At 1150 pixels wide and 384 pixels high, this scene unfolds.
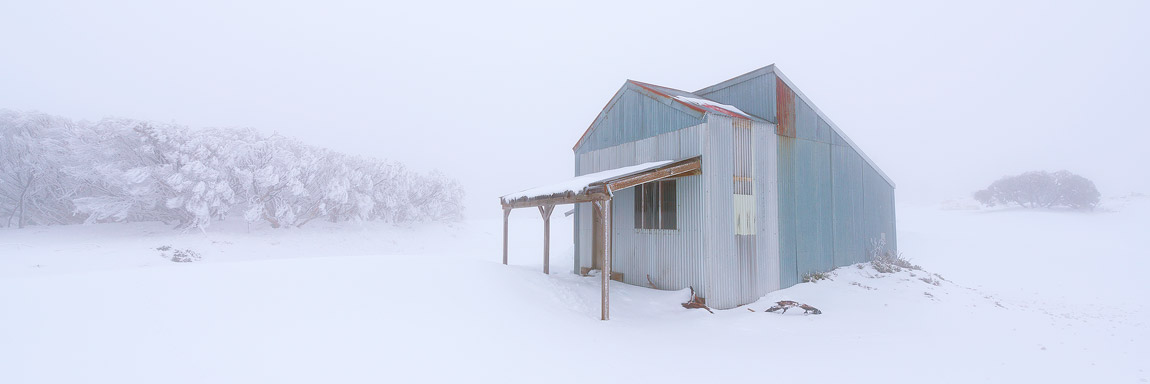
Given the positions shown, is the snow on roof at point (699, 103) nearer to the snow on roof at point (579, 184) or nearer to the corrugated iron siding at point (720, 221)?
the corrugated iron siding at point (720, 221)

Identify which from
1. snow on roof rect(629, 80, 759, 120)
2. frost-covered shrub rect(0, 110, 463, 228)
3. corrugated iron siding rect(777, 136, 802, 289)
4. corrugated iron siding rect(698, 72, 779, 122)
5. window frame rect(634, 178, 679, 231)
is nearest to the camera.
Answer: snow on roof rect(629, 80, 759, 120)

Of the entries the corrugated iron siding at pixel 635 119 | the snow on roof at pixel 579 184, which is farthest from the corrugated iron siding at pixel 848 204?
the snow on roof at pixel 579 184

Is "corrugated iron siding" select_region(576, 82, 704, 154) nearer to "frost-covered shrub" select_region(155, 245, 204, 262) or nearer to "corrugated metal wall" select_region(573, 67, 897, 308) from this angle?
"corrugated metal wall" select_region(573, 67, 897, 308)

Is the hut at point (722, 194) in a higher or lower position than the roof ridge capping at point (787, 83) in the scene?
lower

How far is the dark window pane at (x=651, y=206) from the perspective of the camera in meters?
11.0

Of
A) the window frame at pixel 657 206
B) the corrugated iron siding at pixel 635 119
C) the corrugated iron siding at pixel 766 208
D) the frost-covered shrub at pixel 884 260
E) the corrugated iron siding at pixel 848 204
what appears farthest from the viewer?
the frost-covered shrub at pixel 884 260

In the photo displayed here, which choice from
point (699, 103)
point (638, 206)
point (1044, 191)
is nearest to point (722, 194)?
point (638, 206)

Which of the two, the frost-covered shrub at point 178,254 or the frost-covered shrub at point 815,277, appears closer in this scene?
the frost-covered shrub at point 815,277

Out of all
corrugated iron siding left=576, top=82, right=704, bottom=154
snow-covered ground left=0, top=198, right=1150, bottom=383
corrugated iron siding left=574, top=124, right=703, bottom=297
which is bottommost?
snow-covered ground left=0, top=198, right=1150, bottom=383

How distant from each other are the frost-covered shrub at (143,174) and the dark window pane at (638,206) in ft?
66.3

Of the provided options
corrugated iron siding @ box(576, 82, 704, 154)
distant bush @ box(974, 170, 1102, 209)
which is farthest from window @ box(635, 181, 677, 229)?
distant bush @ box(974, 170, 1102, 209)

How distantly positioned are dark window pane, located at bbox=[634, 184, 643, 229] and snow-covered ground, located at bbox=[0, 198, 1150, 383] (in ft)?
5.43

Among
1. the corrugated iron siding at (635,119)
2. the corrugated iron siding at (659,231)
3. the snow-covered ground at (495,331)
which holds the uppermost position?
the corrugated iron siding at (635,119)

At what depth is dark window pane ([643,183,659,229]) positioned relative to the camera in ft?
36.2
